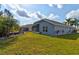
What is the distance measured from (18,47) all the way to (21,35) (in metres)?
0.13

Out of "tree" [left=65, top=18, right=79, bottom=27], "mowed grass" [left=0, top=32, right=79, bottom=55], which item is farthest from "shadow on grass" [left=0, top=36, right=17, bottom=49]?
"tree" [left=65, top=18, right=79, bottom=27]

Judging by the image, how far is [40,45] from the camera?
3150 mm

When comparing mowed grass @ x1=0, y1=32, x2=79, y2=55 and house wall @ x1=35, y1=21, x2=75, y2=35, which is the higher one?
house wall @ x1=35, y1=21, x2=75, y2=35

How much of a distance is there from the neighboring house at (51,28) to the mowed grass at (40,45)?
4 cm

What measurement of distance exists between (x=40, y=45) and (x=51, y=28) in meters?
0.21

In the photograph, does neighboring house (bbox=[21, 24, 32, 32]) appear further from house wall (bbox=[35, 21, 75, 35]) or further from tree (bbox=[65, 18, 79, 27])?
tree (bbox=[65, 18, 79, 27])

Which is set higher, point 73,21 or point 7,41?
point 73,21

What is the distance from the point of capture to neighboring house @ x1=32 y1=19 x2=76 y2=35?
317 centimetres

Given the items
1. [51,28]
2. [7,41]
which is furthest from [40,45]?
[7,41]

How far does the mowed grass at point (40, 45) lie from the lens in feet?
10.3

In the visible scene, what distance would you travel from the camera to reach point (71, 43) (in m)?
3.16

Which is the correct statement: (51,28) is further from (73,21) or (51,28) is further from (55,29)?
(73,21)

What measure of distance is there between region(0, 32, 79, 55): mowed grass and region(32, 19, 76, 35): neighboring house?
0.14 feet
